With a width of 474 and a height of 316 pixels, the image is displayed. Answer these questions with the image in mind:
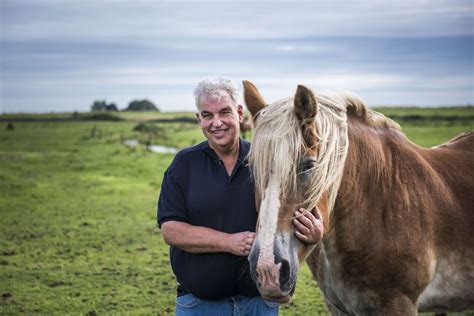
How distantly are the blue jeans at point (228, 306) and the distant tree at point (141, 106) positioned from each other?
375 feet

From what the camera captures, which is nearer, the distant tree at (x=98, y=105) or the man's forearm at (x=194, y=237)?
the man's forearm at (x=194, y=237)

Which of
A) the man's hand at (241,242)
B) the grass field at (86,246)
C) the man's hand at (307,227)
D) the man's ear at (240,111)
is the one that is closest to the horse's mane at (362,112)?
the man's ear at (240,111)

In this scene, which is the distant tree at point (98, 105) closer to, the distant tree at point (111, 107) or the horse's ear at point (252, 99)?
the distant tree at point (111, 107)

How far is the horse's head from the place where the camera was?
8.25ft

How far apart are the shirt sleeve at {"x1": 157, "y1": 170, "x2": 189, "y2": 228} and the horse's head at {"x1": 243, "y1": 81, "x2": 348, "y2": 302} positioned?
74 cm

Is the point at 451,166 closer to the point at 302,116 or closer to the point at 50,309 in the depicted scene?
the point at 302,116

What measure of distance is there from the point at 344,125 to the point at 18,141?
37287 millimetres

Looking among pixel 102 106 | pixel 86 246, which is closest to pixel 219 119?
pixel 86 246

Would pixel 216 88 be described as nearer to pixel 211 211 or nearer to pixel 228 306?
pixel 211 211

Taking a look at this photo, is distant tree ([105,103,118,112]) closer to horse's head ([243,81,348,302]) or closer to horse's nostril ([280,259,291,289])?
horse's head ([243,81,348,302])

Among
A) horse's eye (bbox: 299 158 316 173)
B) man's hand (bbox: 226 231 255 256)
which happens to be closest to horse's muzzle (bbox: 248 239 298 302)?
man's hand (bbox: 226 231 255 256)

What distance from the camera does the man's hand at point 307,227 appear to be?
103 inches

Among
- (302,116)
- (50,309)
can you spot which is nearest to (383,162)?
(302,116)

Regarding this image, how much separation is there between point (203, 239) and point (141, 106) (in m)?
116
